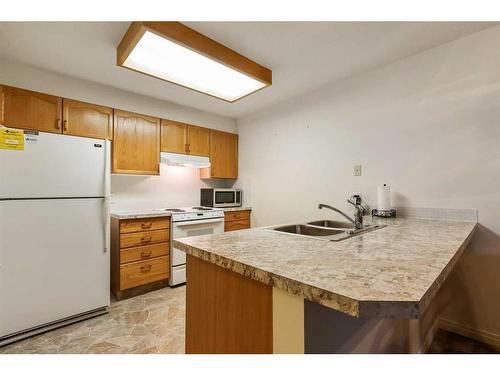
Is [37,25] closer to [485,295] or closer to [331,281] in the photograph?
[331,281]

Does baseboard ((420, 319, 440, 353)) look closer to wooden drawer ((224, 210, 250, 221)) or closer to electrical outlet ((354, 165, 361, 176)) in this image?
electrical outlet ((354, 165, 361, 176))

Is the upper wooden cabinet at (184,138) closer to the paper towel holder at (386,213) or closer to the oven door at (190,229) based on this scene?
the oven door at (190,229)

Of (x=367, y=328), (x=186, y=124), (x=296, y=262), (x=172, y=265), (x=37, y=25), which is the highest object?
(x=37, y=25)

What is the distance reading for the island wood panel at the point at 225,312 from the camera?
749 mm

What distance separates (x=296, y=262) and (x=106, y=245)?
1.97 meters

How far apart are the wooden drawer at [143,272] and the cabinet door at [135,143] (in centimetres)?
100

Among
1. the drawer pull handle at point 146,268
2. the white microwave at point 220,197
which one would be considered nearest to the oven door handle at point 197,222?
the white microwave at point 220,197

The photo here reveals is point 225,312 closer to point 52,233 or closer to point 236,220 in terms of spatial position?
point 52,233

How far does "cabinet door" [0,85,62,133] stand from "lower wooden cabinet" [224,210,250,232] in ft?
6.65

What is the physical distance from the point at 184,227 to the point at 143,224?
449 mm

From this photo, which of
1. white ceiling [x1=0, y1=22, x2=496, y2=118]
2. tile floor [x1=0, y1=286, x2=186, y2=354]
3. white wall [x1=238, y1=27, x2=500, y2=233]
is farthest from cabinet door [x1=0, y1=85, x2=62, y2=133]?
white wall [x1=238, y1=27, x2=500, y2=233]

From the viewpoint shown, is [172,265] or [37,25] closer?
[37,25]
